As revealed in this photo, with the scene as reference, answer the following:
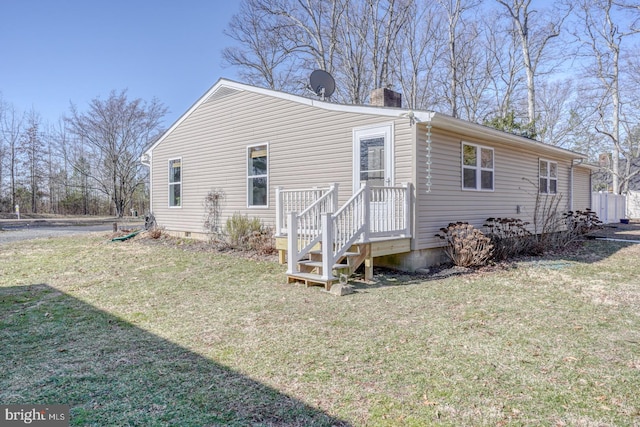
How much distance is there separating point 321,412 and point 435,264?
19.4 feet

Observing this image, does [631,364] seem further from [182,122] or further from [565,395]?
[182,122]

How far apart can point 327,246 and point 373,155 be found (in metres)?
2.84

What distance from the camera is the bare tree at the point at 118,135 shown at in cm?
2678

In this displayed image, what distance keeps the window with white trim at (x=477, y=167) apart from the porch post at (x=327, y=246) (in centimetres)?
405

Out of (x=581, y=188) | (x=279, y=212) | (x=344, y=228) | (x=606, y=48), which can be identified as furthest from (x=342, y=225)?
(x=606, y=48)

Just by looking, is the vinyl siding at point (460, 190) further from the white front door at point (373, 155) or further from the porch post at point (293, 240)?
the porch post at point (293, 240)

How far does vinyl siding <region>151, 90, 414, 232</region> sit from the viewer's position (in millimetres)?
8078

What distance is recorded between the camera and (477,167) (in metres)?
8.74

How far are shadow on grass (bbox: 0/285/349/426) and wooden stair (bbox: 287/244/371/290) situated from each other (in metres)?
2.58

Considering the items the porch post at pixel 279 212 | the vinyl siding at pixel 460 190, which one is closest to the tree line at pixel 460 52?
the vinyl siding at pixel 460 190

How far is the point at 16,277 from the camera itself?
689 centimetres

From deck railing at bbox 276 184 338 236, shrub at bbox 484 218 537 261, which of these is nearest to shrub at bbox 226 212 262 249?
deck railing at bbox 276 184 338 236

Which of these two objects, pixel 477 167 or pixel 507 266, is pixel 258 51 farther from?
pixel 507 266

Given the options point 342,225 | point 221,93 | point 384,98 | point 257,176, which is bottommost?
point 342,225
